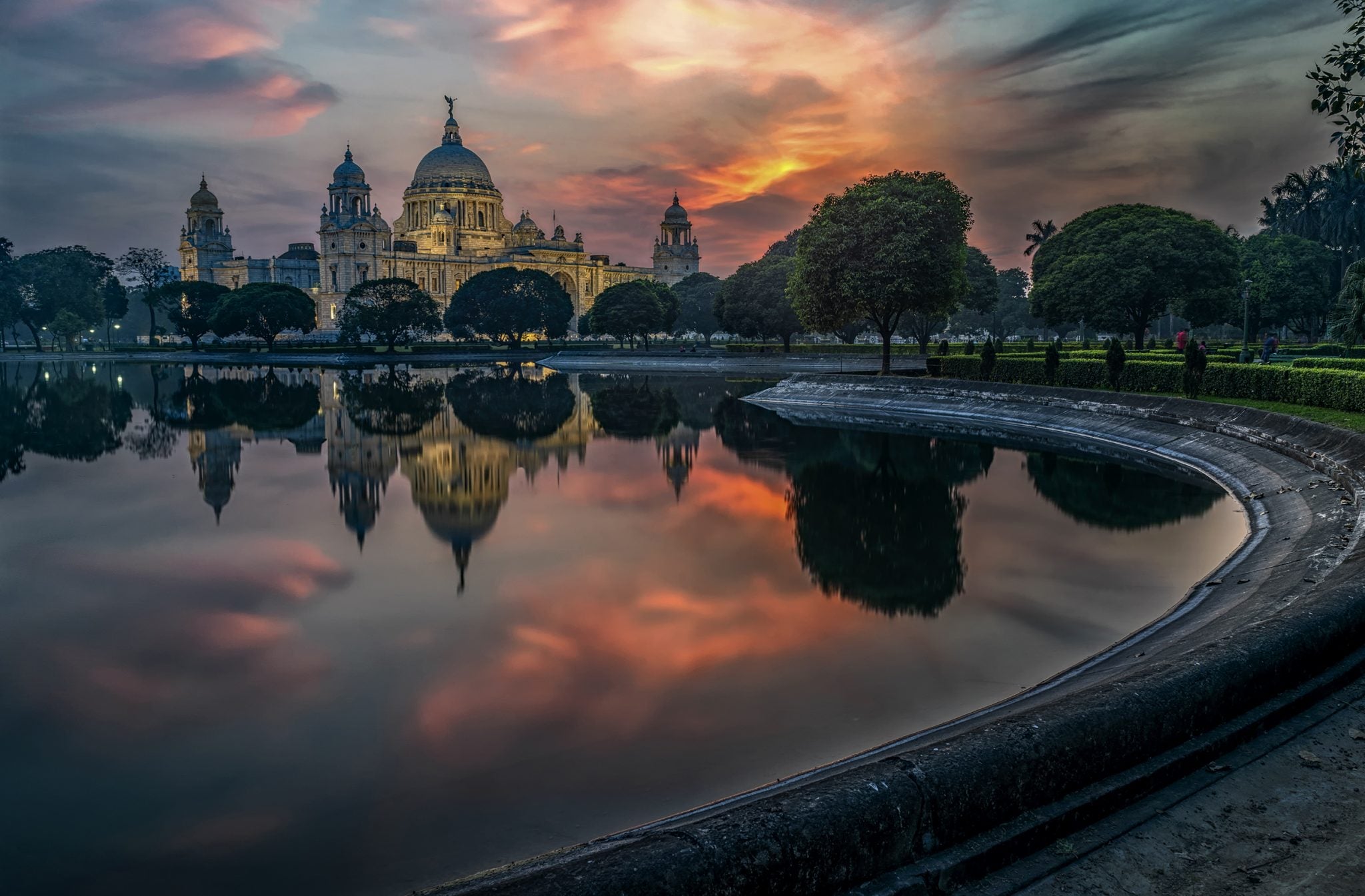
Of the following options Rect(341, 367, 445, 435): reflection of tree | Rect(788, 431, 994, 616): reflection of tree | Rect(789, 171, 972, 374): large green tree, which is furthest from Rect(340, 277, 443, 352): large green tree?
Rect(788, 431, 994, 616): reflection of tree

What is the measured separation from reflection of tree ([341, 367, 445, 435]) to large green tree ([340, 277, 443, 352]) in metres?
26.0

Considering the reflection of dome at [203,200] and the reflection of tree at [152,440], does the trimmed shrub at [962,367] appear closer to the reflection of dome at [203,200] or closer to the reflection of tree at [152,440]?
the reflection of tree at [152,440]

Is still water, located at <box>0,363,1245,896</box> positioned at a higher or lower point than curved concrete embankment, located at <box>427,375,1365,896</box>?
lower

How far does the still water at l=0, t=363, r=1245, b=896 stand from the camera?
765cm

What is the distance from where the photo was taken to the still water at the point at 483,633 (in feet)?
25.1

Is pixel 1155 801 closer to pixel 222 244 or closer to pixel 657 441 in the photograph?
pixel 657 441

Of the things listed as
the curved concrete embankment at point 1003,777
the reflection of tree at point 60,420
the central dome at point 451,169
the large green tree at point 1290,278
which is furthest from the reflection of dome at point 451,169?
the curved concrete embankment at point 1003,777

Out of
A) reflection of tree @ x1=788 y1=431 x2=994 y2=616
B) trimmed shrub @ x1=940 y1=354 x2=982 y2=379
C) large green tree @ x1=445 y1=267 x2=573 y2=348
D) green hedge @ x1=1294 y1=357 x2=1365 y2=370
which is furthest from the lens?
large green tree @ x1=445 y1=267 x2=573 y2=348

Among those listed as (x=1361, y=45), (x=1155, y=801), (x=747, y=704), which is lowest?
(x=747, y=704)

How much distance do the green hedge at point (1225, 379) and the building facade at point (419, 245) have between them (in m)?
114

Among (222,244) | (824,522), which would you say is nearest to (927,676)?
(824,522)

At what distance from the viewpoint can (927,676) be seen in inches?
418

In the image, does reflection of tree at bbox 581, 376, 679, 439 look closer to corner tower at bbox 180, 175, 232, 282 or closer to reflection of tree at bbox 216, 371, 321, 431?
reflection of tree at bbox 216, 371, 321, 431

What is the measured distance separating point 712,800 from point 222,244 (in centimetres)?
18018
